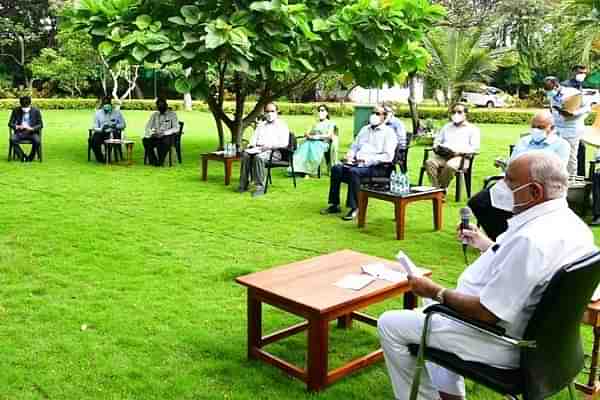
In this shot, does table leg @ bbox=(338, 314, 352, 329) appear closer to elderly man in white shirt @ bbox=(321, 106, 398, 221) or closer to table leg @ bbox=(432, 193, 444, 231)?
table leg @ bbox=(432, 193, 444, 231)

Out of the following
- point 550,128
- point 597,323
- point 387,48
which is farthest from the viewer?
point 387,48

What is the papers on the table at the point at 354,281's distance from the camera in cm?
353

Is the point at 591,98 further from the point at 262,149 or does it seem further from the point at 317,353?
the point at 317,353

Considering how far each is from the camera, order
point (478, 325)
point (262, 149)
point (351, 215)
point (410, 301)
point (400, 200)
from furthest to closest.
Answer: point (262, 149), point (351, 215), point (400, 200), point (410, 301), point (478, 325)

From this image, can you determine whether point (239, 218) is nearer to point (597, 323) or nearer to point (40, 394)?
point (40, 394)

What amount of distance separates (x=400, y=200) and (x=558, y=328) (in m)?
4.02

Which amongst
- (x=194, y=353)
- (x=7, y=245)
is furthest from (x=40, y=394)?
(x=7, y=245)

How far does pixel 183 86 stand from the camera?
10.4m

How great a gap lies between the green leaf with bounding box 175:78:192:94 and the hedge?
46.0 feet

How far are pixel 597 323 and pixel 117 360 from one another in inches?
98.2

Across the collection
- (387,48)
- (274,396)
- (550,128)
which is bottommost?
(274,396)

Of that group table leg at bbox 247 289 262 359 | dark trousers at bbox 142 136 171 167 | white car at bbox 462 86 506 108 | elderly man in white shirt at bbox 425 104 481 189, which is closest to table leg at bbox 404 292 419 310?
table leg at bbox 247 289 262 359

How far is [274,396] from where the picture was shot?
3.38 m

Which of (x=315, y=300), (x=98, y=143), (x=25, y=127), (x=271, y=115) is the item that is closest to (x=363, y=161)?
(x=271, y=115)
